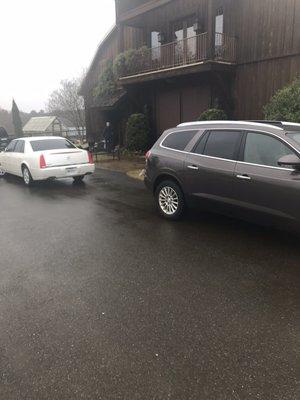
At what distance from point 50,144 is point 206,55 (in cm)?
671

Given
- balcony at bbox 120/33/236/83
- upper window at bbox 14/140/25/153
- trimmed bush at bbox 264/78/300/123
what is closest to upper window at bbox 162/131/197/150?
trimmed bush at bbox 264/78/300/123

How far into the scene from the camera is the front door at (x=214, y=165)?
586 centimetres

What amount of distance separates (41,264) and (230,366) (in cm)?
305

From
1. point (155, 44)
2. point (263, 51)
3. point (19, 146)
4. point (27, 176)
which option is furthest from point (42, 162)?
point (155, 44)

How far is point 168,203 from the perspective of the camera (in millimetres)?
7133

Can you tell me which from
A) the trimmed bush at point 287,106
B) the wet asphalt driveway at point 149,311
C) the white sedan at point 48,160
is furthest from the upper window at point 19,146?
the trimmed bush at point 287,106

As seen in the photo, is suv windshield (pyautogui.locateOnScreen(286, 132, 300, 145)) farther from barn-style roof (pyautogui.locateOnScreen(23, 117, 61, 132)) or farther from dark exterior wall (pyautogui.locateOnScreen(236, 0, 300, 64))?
barn-style roof (pyautogui.locateOnScreen(23, 117, 61, 132))

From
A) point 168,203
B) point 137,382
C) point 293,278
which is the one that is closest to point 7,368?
point 137,382

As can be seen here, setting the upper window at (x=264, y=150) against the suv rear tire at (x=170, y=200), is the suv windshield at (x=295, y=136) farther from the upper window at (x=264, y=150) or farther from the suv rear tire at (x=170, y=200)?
the suv rear tire at (x=170, y=200)

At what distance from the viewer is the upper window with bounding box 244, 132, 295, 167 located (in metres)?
5.30

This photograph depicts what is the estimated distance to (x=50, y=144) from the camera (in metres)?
11.1

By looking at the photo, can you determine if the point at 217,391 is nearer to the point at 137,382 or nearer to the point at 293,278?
the point at 137,382

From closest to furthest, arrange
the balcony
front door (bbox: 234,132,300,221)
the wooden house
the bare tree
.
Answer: front door (bbox: 234,132,300,221)
the wooden house
the balcony
the bare tree

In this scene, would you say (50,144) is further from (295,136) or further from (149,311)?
(149,311)
